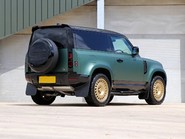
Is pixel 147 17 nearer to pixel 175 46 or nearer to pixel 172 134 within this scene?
pixel 175 46

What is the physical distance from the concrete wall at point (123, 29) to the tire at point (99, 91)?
524 centimetres

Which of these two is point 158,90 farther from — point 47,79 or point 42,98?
point 47,79

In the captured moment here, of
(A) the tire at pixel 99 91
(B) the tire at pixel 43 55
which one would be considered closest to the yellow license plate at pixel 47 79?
(B) the tire at pixel 43 55

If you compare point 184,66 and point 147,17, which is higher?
point 147,17

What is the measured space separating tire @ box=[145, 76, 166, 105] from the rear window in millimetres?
1578

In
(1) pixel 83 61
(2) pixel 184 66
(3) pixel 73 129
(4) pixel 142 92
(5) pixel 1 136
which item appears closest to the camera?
(5) pixel 1 136

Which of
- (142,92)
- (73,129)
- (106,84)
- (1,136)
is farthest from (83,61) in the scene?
(1,136)

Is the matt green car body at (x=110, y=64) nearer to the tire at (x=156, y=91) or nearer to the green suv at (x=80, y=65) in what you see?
the green suv at (x=80, y=65)

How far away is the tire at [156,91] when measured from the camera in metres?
12.9

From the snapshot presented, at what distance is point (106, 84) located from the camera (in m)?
11.6

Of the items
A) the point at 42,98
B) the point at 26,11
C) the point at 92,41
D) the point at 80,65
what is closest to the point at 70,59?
the point at 80,65

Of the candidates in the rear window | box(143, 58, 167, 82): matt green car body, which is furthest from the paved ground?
box(143, 58, 167, 82): matt green car body

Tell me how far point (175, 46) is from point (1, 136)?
11.8m

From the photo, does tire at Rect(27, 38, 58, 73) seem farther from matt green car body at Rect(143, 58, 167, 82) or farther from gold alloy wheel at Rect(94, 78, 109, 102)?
matt green car body at Rect(143, 58, 167, 82)
